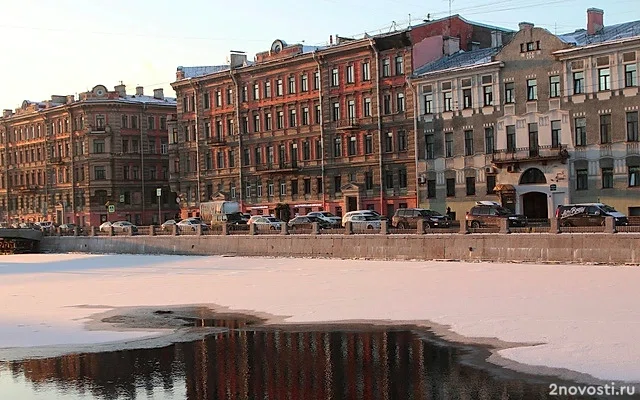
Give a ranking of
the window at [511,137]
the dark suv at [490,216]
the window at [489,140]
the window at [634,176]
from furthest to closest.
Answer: the window at [489,140], the window at [511,137], the window at [634,176], the dark suv at [490,216]

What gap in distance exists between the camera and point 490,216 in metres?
48.4

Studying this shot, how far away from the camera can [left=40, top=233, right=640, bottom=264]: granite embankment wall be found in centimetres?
3834

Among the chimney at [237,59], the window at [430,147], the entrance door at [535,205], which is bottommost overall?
the entrance door at [535,205]

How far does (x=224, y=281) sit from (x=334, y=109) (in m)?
31.0

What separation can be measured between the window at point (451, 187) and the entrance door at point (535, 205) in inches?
208

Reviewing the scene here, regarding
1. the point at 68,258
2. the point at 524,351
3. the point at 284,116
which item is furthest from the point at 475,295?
the point at 284,116

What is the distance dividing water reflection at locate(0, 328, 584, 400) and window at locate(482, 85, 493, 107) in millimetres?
38108

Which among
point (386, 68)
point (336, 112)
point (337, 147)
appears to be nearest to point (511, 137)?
point (386, 68)

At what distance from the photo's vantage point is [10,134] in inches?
4077

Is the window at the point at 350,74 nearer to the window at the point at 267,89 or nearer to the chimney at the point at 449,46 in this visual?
the chimney at the point at 449,46

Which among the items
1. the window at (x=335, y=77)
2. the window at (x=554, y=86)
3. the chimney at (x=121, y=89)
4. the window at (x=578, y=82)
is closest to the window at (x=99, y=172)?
the chimney at (x=121, y=89)

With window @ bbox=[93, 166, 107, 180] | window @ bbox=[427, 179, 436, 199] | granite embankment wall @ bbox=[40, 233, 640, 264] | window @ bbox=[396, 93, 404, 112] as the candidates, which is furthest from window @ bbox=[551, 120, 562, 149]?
window @ bbox=[93, 166, 107, 180]

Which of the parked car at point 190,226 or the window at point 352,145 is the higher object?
the window at point 352,145

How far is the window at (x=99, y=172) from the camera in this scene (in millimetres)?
90938
